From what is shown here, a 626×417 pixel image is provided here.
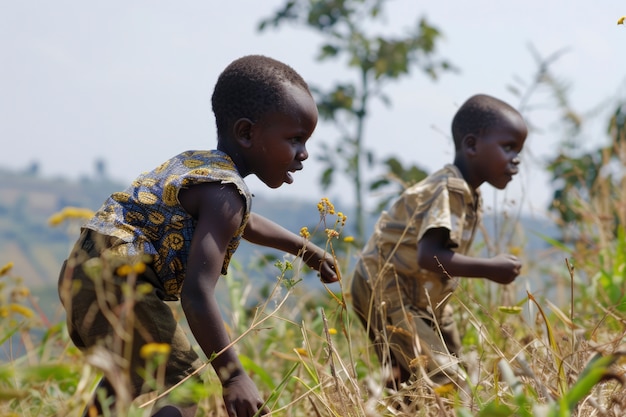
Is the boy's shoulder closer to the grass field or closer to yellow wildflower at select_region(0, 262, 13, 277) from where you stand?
the grass field

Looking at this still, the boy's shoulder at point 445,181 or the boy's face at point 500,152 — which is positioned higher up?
the boy's face at point 500,152

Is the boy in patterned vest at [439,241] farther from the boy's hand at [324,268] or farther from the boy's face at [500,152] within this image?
the boy's hand at [324,268]

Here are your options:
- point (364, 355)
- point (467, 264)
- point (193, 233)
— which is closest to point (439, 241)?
point (467, 264)

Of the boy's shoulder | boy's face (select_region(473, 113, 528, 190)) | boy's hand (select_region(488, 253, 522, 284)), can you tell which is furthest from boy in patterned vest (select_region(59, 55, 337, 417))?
boy's face (select_region(473, 113, 528, 190))

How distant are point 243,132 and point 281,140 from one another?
12 centimetres

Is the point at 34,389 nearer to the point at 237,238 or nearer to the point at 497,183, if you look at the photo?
the point at 237,238

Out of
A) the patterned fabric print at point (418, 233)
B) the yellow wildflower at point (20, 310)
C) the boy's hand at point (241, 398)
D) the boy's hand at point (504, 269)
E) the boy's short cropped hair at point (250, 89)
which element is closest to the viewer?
the boy's hand at point (241, 398)

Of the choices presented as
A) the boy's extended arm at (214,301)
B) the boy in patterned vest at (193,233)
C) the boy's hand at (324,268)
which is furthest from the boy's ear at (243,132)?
the boy's hand at (324,268)

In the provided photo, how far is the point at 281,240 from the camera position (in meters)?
2.79

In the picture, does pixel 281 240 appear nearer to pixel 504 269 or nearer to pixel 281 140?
pixel 281 140

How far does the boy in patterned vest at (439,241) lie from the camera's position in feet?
10.4

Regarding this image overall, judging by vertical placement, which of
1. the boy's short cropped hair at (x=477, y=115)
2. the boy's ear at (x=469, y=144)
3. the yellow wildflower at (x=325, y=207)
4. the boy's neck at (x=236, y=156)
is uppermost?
the boy's short cropped hair at (x=477, y=115)

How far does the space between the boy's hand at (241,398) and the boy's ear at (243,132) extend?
73cm

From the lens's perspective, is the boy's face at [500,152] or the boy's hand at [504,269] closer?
the boy's hand at [504,269]
